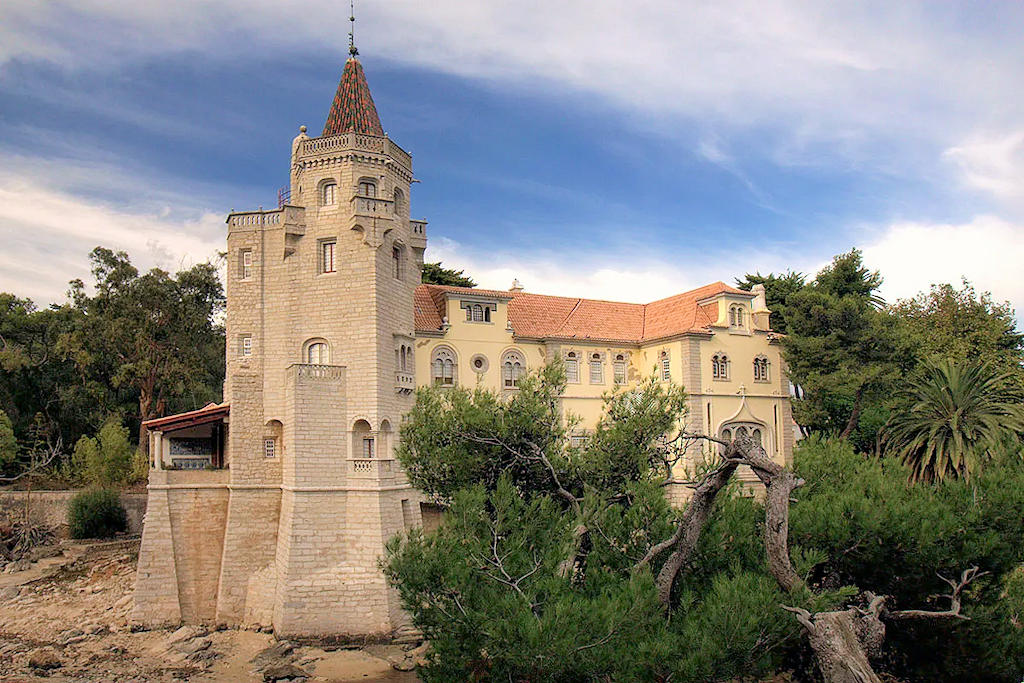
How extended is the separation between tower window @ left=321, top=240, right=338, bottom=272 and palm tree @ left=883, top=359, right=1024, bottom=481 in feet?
67.2

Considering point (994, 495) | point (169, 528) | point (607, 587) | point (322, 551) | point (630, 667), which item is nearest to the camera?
point (630, 667)

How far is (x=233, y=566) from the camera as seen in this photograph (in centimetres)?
2644

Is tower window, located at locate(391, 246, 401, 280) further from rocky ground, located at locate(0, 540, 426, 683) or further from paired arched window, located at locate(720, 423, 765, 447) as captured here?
paired arched window, located at locate(720, 423, 765, 447)

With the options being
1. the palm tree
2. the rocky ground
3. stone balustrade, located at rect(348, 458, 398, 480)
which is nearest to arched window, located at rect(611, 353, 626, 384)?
the palm tree

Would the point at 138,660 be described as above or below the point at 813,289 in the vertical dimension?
below

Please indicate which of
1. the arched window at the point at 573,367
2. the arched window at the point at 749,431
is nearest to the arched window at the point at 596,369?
the arched window at the point at 573,367

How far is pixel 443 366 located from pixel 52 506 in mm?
22758

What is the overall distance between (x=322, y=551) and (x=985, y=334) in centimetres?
3269

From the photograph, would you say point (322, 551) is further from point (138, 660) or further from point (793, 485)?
point (793, 485)

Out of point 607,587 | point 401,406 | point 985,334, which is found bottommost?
point 607,587

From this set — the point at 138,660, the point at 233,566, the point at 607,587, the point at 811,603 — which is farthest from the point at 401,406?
the point at 811,603

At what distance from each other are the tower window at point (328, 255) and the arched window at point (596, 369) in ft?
38.8

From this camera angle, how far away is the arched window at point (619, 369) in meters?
34.4

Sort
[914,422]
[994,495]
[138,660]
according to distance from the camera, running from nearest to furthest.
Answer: [994,495] → [138,660] → [914,422]
